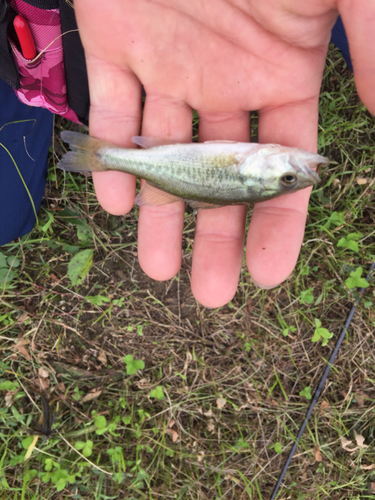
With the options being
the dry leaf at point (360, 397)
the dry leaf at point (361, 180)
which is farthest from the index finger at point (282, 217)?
the dry leaf at point (360, 397)

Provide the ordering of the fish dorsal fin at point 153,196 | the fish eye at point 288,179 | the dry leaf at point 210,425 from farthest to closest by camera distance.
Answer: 1. the dry leaf at point 210,425
2. the fish dorsal fin at point 153,196
3. the fish eye at point 288,179

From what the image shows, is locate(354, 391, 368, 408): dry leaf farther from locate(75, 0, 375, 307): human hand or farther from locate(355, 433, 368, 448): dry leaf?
locate(75, 0, 375, 307): human hand

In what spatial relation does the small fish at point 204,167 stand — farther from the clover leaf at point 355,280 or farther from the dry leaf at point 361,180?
the clover leaf at point 355,280

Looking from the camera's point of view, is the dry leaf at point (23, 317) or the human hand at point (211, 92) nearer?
the human hand at point (211, 92)

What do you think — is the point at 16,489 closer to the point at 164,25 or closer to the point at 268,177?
the point at 268,177

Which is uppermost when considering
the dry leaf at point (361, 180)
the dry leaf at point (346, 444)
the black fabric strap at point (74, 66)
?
the black fabric strap at point (74, 66)

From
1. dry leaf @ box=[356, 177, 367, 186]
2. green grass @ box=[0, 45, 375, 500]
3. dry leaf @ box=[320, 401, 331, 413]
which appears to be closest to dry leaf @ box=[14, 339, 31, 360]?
green grass @ box=[0, 45, 375, 500]

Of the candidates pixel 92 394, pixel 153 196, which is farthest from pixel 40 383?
pixel 153 196
